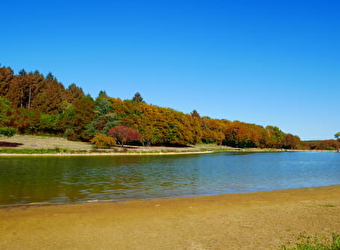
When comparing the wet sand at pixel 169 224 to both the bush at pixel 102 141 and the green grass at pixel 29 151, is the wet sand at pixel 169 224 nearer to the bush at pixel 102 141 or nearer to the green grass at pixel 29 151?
the green grass at pixel 29 151

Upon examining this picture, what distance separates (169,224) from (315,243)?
4883 millimetres

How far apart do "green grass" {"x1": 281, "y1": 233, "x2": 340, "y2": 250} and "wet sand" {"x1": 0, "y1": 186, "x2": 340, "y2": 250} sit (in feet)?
1.49

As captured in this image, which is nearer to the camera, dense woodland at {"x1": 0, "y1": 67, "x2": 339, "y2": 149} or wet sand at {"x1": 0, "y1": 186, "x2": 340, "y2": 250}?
wet sand at {"x1": 0, "y1": 186, "x2": 340, "y2": 250}

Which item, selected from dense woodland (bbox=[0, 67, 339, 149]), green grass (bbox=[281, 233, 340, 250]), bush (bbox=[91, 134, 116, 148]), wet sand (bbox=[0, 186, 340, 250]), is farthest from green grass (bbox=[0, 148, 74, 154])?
green grass (bbox=[281, 233, 340, 250])

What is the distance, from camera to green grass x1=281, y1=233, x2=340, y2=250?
273 inches

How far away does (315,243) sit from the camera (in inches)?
300

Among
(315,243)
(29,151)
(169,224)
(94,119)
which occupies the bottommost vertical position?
(169,224)

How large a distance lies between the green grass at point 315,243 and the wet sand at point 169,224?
1.49 ft

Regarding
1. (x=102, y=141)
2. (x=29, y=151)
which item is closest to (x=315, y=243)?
(x=29, y=151)

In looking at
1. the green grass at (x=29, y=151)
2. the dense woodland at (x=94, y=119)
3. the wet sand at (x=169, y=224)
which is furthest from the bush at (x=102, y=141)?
the wet sand at (x=169, y=224)

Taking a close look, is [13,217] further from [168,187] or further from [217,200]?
[168,187]

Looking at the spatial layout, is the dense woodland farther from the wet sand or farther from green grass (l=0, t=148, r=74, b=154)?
the wet sand

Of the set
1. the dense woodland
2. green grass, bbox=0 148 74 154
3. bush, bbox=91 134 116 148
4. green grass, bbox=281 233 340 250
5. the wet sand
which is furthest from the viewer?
the dense woodland

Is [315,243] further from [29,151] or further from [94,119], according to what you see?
[94,119]
